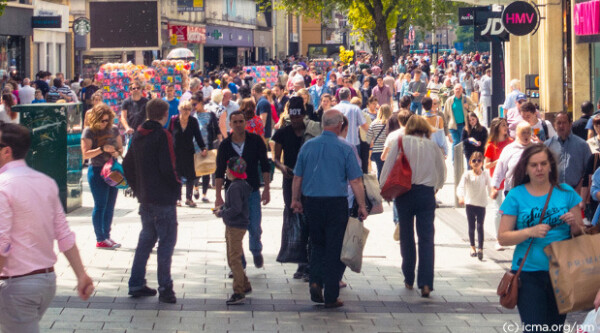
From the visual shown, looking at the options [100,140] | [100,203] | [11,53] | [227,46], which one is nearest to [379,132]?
[100,140]

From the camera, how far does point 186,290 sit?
9.34m

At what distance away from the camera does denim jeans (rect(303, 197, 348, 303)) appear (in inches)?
338

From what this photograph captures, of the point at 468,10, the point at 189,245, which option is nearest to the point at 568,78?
the point at 468,10

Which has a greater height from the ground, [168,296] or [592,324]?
[592,324]

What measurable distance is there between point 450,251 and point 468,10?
1438 cm

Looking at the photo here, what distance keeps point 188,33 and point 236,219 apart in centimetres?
4865

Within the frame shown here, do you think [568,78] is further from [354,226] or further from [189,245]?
[354,226]

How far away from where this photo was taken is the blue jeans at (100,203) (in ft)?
37.5

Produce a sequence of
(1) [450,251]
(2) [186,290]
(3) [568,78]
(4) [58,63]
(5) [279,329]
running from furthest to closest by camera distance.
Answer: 1. (4) [58,63]
2. (3) [568,78]
3. (1) [450,251]
4. (2) [186,290]
5. (5) [279,329]

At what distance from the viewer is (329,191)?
8.55 metres

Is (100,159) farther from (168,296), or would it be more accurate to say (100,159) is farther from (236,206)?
(168,296)

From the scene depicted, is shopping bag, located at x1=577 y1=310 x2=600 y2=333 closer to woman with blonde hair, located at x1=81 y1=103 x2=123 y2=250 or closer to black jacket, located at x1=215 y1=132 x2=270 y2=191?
black jacket, located at x1=215 y1=132 x2=270 y2=191

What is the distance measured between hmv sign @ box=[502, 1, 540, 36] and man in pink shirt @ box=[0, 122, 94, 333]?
1461cm

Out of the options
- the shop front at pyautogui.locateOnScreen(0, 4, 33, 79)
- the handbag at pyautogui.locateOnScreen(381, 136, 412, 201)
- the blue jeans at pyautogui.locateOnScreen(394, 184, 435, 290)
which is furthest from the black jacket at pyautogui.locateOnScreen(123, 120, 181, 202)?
the shop front at pyautogui.locateOnScreen(0, 4, 33, 79)
